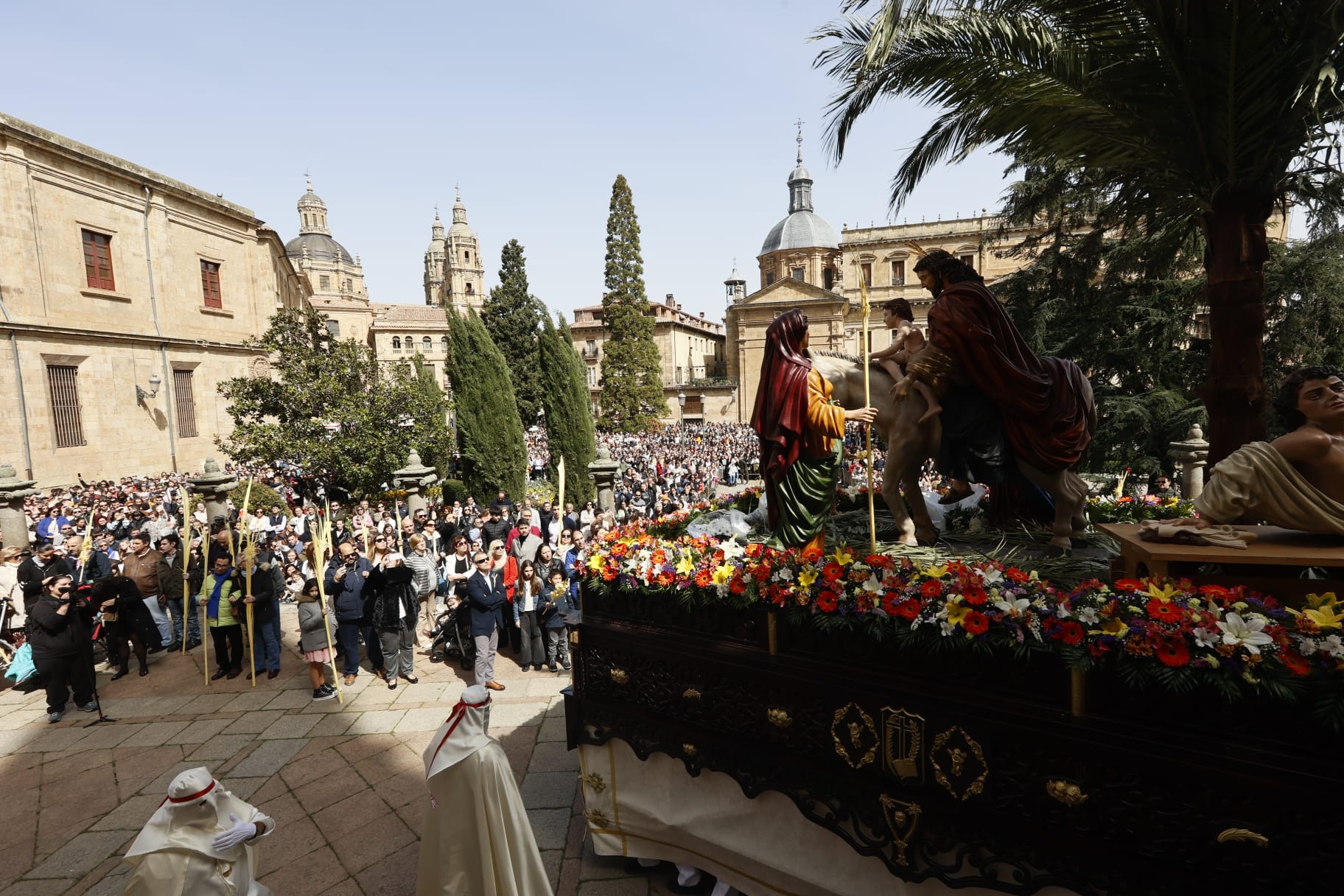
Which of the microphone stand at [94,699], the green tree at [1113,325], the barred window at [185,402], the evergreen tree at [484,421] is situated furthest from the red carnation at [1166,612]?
the barred window at [185,402]

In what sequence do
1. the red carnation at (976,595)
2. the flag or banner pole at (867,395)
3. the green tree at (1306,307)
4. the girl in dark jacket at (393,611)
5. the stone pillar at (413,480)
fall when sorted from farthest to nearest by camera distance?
the stone pillar at (413,480), the green tree at (1306,307), the girl in dark jacket at (393,611), the flag or banner pole at (867,395), the red carnation at (976,595)

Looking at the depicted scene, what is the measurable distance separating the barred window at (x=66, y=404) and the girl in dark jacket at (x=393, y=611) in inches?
763

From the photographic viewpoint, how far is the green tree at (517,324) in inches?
1399

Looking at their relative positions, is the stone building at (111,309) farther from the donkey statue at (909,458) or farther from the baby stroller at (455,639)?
the donkey statue at (909,458)

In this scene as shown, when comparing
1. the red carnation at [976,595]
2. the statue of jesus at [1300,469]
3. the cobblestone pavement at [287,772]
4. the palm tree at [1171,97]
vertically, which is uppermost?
the palm tree at [1171,97]

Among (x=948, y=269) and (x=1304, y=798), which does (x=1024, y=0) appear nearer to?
(x=948, y=269)

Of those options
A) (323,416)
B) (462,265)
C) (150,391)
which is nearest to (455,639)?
(323,416)

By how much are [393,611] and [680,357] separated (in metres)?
59.1

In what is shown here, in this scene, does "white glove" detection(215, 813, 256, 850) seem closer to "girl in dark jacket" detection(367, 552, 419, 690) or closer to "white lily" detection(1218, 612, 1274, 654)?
"girl in dark jacket" detection(367, 552, 419, 690)

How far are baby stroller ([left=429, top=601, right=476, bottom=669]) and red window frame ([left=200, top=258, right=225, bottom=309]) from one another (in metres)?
23.5

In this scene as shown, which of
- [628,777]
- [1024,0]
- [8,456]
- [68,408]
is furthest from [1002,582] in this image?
[68,408]

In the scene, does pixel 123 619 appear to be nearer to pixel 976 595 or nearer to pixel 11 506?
pixel 11 506

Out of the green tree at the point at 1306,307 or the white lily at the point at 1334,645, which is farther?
the green tree at the point at 1306,307

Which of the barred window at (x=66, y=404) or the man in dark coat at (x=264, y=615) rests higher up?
the barred window at (x=66, y=404)
